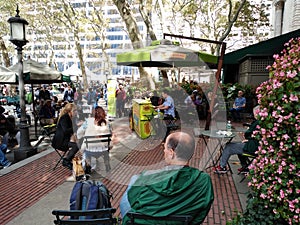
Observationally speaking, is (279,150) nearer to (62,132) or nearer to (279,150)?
(279,150)

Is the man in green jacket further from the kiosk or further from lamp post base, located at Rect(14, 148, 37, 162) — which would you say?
the kiosk

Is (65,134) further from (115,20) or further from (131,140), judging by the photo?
(115,20)

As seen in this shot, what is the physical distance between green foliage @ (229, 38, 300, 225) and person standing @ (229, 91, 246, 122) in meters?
7.71

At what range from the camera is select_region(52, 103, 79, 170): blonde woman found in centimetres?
505

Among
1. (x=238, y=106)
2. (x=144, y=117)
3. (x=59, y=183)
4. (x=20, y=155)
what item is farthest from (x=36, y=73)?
(x=238, y=106)

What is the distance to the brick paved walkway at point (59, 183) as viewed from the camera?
11.3ft

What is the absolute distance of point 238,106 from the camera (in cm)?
984

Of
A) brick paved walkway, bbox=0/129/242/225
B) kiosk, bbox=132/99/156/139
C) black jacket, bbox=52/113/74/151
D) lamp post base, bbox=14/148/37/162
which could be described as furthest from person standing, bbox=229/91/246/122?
lamp post base, bbox=14/148/37/162

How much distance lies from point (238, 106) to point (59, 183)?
761cm

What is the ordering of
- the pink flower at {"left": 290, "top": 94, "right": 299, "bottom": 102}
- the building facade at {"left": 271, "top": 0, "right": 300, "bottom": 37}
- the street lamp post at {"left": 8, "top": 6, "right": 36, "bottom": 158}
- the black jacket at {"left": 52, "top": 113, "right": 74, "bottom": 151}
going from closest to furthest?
1. the pink flower at {"left": 290, "top": 94, "right": 299, "bottom": 102}
2. the black jacket at {"left": 52, "top": 113, "right": 74, "bottom": 151}
3. the street lamp post at {"left": 8, "top": 6, "right": 36, "bottom": 158}
4. the building facade at {"left": 271, "top": 0, "right": 300, "bottom": 37}

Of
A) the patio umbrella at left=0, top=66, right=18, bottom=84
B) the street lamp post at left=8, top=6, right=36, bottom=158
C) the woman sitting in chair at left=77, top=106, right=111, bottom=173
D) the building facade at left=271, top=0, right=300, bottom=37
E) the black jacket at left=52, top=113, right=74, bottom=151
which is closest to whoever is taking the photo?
the woman sitting in chair at left=77, top=106, right=111, bottom=173

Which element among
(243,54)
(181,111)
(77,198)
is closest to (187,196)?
(77,198)

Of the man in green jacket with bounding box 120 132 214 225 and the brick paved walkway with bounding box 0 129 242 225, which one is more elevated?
the man in green jacket with bounding box 120 132 214 225

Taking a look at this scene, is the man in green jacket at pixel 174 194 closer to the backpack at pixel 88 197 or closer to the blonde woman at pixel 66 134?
the backpack at pixel 88 197
